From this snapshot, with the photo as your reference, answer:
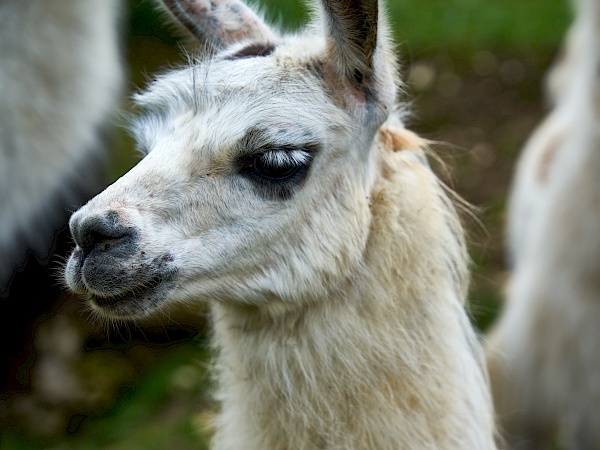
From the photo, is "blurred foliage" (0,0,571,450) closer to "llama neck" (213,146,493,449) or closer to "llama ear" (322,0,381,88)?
"llama neck" (213,146,493,449)

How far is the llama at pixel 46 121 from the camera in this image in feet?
12.9

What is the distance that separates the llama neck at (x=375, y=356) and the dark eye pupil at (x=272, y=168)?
0.31 meters

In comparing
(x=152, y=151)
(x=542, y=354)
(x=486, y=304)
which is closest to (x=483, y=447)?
(x=152, y=151)

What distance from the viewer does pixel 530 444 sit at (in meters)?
4.18

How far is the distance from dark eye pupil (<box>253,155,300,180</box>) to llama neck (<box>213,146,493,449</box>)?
1.03 ft

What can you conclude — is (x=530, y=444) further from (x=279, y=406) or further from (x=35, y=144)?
(x=35, y=144)

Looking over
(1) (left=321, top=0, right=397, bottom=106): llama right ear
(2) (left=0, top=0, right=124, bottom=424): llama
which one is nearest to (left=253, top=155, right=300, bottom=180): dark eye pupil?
(1) (left=321, top=0, right=397, bottom=106): llama right ear

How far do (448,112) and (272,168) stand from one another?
5.07 metres

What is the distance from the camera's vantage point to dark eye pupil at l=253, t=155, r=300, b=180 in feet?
6.92

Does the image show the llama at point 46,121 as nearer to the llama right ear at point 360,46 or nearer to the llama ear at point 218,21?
the llama ear at point 218,21

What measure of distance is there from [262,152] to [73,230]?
0.47 metres

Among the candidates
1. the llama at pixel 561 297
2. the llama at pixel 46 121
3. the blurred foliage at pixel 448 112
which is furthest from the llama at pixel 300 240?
the blurred foliage at pixel 448 112

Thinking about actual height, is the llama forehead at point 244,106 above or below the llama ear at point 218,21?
below

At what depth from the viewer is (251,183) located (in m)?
2.12
